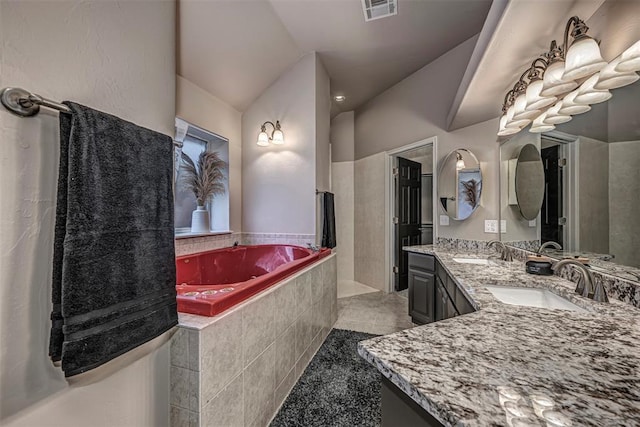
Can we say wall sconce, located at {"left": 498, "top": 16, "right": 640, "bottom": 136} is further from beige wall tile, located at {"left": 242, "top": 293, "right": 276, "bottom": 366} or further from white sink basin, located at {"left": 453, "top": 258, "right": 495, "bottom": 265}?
beige wall tile, located at {"left": 242, "top": 293, "right": 276, "bottom": 366}

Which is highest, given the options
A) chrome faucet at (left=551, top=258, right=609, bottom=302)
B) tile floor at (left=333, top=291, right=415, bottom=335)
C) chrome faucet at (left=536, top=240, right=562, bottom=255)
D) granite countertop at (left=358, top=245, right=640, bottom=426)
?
chrome faucet at (left=536, top=240, right=562, bottom=255)

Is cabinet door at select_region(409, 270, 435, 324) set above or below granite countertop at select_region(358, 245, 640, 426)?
below

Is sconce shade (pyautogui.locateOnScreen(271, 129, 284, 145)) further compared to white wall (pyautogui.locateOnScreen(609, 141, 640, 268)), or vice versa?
sconce shade (pyautogui.locateOnScreen(271, 129, 284, 145))

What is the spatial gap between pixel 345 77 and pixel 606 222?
306 cm

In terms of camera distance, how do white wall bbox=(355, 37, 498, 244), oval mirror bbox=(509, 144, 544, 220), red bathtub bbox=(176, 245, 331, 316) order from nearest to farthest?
1. red bathtub bbox=(176, 245, 331, 316)
2. oval mirror bbox=(509, 144, 544, 220)
3. white wall bbox=(355, 37, 498, 244)

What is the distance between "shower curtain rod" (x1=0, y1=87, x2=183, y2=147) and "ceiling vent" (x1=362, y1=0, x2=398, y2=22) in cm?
234

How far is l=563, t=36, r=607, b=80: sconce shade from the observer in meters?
1.06

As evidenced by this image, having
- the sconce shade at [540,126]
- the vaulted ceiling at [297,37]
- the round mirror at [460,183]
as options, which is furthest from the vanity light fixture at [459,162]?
the vaulted ceiling at [297,37]

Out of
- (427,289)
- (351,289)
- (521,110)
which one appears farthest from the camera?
(351,289)

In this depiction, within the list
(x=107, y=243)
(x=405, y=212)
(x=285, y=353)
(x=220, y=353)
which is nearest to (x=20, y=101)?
(x=107, y=243)

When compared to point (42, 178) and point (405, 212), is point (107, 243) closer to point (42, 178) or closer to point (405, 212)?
point (42, 178)

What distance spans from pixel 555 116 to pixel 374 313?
2.41 meters

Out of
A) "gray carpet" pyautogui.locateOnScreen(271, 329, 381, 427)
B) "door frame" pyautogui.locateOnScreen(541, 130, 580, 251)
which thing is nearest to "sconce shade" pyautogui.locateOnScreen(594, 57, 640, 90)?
"door frame" pyautogui.locateOnScreen(541, 130, 580, 251)

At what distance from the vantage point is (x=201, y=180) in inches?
106
